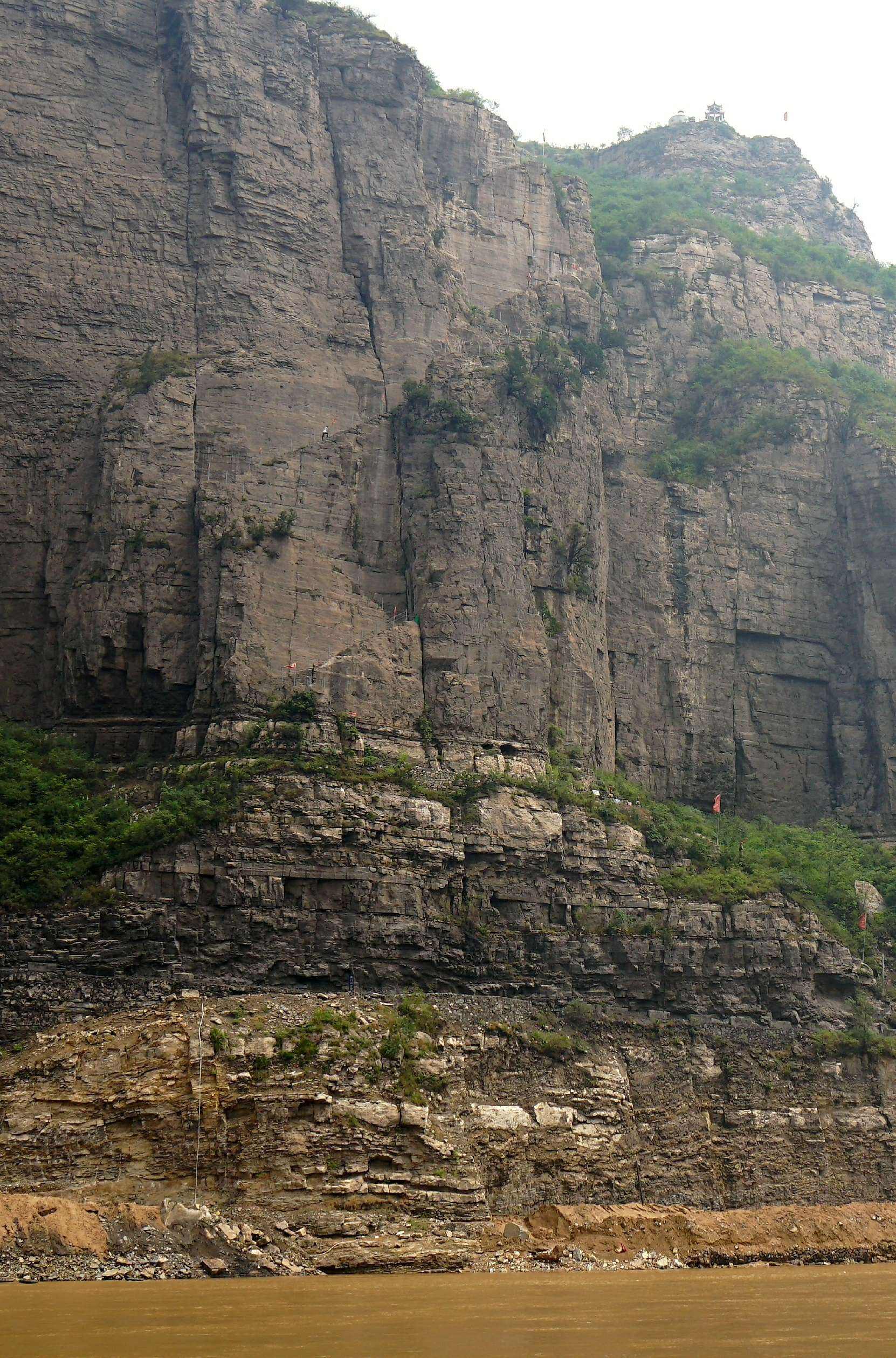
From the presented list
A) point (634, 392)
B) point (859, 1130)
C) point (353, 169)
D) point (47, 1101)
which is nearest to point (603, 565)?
point (634, 392)

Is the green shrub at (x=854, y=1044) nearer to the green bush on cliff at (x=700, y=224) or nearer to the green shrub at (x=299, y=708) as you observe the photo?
the green shrub at (x=299, y=708)

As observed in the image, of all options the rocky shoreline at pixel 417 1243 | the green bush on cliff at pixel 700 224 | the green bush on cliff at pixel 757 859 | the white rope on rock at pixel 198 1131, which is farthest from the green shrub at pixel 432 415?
the rocky shoreline at pixel 417 1243

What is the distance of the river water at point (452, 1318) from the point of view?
78.7 ft

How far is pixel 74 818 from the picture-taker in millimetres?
45719

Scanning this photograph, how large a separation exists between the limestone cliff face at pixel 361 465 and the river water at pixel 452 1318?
59.2 feet

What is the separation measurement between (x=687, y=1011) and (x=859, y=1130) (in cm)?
507

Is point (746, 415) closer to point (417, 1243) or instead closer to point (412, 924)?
point (412, 924)

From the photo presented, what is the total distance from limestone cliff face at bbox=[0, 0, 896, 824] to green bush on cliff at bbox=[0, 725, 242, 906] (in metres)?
2.33

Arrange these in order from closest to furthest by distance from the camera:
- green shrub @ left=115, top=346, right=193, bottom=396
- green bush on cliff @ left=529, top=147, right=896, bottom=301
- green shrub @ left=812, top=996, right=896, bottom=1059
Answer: green shrub @ left=812, top=996, right=896, bottom=1059 < green shrub @ left=115, top=346, right=193, bottom=396 < green bush on cliff @ left=529, top=147, right=896, bottom=301

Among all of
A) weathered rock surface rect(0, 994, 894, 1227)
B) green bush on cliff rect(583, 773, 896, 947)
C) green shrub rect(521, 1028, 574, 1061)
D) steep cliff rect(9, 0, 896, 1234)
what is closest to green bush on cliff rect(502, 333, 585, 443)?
steep cliff rect(9, 0, 896, 1234)

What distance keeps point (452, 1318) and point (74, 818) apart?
67.9 ft

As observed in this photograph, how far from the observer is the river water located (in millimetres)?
23984

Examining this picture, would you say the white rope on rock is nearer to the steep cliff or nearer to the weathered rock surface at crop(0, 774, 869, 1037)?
the steep cliff

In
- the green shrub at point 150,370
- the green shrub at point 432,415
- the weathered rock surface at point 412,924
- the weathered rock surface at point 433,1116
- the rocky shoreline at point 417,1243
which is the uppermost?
the green shrub at point 150,370
